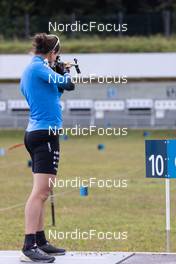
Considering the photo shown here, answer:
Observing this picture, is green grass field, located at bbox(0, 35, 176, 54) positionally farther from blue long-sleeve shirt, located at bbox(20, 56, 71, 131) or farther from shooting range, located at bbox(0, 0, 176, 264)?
blue long-sleeve shirt, located at bbox(20, 56, 71, 131)

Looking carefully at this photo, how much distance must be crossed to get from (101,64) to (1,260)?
1259 inches

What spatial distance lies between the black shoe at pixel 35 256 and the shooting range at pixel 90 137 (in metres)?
0.01

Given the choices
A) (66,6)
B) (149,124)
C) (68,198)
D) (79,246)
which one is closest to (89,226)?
(79,246)

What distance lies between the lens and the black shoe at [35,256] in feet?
25.7

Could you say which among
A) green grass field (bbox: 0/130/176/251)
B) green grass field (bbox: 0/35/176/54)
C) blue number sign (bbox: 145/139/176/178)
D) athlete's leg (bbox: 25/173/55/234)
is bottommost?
green grass field (bbox: 0/130/176/251)

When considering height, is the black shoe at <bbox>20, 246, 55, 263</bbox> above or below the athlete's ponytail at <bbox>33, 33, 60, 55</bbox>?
below

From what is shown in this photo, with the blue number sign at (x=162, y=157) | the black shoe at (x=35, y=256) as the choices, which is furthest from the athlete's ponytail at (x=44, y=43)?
the black shoe at (x=35, y=256)

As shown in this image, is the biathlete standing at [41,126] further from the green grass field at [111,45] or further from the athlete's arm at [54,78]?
the green grass field at [111,45]

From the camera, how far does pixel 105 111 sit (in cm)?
3875

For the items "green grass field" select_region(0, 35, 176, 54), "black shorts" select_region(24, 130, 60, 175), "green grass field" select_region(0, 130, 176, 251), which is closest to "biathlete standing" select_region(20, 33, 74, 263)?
"black shorts" select_region(24, 130, 60, 175)

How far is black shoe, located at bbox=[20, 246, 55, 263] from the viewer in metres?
7.83

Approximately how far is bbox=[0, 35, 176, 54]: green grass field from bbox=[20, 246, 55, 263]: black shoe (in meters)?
A: 33.0

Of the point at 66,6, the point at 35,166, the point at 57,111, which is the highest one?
the point at 66,6

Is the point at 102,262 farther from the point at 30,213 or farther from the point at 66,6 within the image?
the point at 66,6
